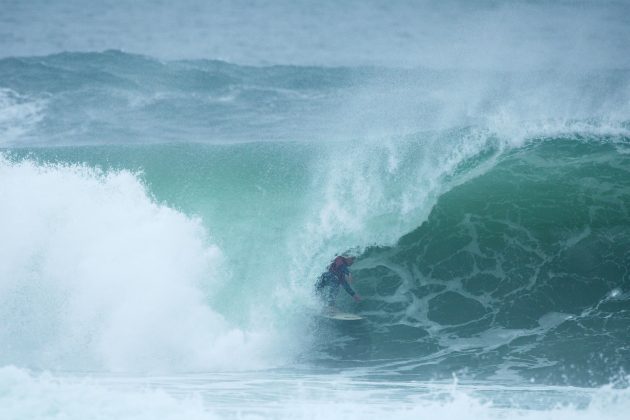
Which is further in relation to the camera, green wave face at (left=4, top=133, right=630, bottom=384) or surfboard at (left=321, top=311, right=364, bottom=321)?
surfboard at (left=321, top=311, right=364, bottom=321)

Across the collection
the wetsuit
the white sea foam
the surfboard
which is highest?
the wetsuit

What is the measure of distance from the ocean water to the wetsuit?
A: 1.28ft

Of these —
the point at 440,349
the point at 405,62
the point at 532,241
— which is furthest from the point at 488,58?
the point at 440,349

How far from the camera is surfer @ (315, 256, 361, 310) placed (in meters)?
12.4

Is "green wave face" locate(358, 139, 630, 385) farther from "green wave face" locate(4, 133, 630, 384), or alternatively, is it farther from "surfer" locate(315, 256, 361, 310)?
"surfer" locate(315, 256, 361, 310)

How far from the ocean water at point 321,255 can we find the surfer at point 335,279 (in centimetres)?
38

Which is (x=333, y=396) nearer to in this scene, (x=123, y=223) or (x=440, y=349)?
(x=440, y=349)

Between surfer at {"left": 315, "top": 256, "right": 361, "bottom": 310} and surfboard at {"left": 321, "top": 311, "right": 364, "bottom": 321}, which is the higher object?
surfer at {"left": 315, "top": 256, "right": 361, "bottom": 310}

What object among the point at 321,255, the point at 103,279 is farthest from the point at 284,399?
the point at 103,279

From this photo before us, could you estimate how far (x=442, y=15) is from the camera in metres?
33.2

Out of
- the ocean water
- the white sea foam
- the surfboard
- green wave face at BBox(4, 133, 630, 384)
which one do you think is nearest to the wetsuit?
the surfboard

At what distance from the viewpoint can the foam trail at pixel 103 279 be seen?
11781 mm

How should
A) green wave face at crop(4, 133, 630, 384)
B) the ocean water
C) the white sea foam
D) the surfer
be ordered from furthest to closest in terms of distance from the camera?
the surfer < green wave face at crop(4, 133, 630, 384) < the ocean water < the white sea foam

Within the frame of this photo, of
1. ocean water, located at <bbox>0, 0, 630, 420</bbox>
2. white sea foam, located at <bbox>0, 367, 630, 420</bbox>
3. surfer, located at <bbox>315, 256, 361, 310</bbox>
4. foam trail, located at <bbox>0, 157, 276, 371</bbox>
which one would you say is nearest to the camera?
white sea foam, located at <bbox>0, 367, 630, 420</bbox>
